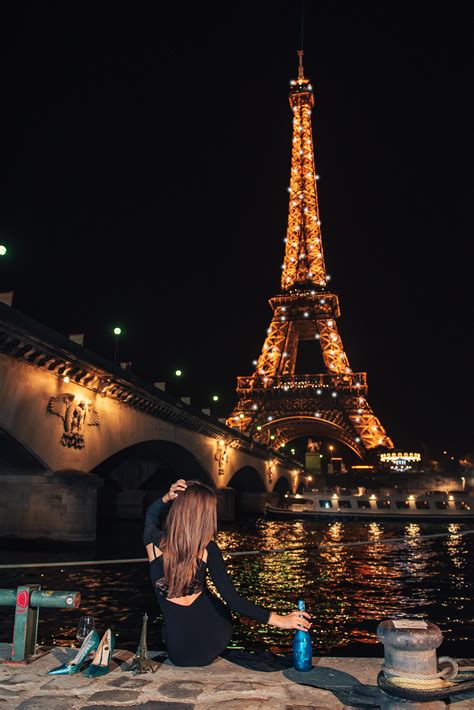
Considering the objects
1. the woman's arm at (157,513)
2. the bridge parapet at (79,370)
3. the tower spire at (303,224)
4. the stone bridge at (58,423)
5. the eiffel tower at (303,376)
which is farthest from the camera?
the tower spire at (303,224)

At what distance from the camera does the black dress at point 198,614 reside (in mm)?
5203

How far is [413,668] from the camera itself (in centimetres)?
434

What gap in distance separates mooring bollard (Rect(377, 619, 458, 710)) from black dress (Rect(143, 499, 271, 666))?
1.27 meters

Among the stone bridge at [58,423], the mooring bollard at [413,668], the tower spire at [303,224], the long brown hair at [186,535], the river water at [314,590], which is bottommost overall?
the river water at [314,590]

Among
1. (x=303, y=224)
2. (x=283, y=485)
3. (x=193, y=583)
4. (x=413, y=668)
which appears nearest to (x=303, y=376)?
(x=283, y=485)

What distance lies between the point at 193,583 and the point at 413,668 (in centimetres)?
201

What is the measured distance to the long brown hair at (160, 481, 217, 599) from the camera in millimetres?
5164

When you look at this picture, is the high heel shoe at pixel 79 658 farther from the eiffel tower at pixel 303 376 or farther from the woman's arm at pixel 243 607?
the eiffel tower at pixel 303 376

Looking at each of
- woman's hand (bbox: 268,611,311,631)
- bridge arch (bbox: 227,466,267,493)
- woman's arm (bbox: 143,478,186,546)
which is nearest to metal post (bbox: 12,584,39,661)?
woman's arm (bbox: 143,478,186,546)

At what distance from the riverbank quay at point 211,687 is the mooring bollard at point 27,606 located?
15cm

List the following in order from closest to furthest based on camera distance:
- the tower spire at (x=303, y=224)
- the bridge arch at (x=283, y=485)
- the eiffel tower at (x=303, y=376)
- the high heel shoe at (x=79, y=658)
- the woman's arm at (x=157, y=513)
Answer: the woman's arm at (x=157, y=513) → the high heel shoe at (x=79, y=658) → the eiffel tower at (x=303, y=376) → the bridge arch at (x=283, y=485) → the tower spire at (x=303, y=224)

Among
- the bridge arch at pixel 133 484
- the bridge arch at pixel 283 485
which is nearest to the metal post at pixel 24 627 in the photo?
the bridge arch at pixel 133 484

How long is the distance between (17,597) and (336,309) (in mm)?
90819

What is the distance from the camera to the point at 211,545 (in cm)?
532
